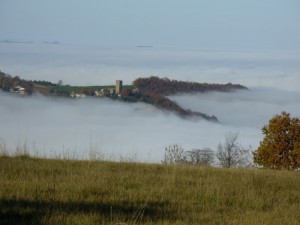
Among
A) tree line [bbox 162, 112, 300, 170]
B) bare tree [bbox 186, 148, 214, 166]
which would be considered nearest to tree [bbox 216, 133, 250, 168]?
tree line [bbox 162, 112, 300, 170]

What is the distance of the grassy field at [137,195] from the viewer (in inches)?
226

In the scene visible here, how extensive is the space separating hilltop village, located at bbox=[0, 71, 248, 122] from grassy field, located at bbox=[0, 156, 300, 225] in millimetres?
39546

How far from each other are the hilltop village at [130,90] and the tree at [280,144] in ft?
103

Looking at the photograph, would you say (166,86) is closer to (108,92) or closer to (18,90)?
(108,92)

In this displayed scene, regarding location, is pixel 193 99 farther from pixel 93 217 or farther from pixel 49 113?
pixel 93 217

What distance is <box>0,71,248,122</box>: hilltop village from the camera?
52281 millimetres

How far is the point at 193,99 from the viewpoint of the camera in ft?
276

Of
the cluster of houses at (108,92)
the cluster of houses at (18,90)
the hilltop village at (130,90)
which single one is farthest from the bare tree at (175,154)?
the cluster of houses at (108,92)

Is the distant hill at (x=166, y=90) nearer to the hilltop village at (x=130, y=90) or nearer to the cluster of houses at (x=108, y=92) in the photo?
the hilltop village at (x=130, y=90)

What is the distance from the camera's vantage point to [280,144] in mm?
20609

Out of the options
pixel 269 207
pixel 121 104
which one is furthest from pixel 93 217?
pixel 121 104

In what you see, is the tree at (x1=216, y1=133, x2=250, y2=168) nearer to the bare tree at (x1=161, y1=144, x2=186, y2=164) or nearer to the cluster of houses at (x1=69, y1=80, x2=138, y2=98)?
the bare tree at (x1=161, y1=144, x2=186, y2=164)

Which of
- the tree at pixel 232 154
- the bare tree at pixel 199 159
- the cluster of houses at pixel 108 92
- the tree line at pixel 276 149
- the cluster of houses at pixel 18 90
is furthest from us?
the cluster of houses at pixel 108 92

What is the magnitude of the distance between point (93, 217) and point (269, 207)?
2685mm
